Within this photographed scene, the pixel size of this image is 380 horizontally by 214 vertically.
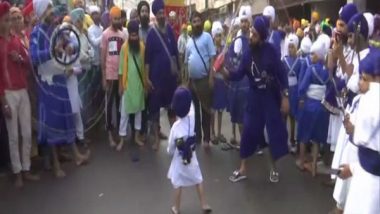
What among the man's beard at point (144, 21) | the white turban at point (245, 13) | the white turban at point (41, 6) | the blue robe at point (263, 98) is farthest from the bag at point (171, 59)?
the white turban at point (41, 6)

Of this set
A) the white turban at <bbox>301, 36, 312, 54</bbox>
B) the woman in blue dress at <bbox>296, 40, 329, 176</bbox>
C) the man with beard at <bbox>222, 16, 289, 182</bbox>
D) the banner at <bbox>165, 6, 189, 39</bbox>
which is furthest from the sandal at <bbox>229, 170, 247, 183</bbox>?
the banner at <bbox>165, 6, 189, 39</bbox>

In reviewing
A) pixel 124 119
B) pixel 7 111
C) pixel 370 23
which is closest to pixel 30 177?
Answer: pixel 7 111

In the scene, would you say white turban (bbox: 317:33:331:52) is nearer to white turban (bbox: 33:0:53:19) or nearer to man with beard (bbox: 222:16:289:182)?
man with beard (bbox: 222:16:289:182)

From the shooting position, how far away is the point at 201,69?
8.66m

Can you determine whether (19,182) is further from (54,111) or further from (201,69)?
(201,69)

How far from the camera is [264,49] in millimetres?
6855

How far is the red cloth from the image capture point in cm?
666

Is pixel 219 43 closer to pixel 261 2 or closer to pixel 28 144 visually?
pixel 28 144

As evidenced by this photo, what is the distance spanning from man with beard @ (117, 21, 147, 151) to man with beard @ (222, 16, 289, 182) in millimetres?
1852

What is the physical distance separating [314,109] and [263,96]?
707mm

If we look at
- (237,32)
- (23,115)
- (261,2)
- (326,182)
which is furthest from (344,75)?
(261,2)

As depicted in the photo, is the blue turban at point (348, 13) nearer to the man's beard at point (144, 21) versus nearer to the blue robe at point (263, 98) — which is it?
the blue robe at point (263, 98)

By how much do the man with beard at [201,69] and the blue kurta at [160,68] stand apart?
27 cm

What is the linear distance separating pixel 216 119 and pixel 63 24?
3633 millimetres
